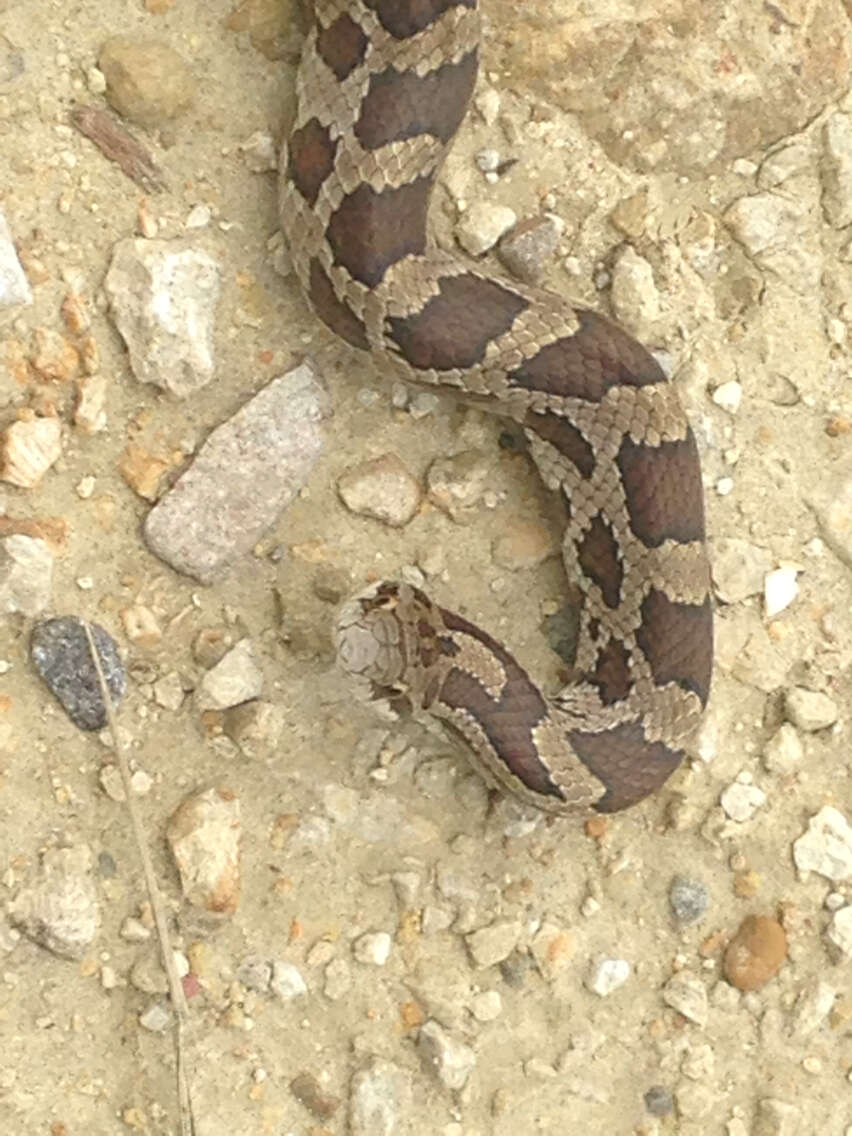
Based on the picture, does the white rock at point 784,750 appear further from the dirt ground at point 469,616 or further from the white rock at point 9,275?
the white rock at point 9,275

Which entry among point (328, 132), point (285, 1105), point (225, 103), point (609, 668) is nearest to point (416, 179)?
point (328, 132)

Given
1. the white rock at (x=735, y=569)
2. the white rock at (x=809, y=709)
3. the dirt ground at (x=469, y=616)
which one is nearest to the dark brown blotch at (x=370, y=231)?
the dirt ground at (x=469, y=616)

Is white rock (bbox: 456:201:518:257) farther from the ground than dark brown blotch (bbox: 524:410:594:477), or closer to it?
farther from the ground

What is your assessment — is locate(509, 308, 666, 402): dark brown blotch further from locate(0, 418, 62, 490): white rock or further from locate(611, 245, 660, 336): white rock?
locate(0, 418, 62, 490): white rock

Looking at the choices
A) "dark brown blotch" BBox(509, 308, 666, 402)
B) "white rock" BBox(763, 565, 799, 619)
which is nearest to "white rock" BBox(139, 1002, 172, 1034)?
"dark brown blotch" BBox(509, 308, 666, 402)

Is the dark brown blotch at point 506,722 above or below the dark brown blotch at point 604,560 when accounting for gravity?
below

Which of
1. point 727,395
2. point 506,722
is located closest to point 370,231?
point 727,395
